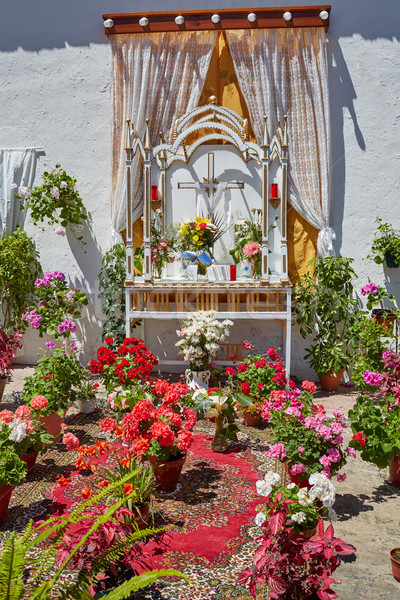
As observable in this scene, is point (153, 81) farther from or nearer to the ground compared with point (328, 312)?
farther from the ground

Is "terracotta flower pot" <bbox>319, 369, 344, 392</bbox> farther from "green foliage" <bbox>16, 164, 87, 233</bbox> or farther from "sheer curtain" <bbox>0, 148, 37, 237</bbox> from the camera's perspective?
"sheer curtain" <bbox>0, 148, 37, 237</bbox>

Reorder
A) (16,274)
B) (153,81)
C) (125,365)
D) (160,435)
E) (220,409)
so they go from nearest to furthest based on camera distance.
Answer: (160,435)
(220,409)
(125,365)
(153,81)
(16,274)

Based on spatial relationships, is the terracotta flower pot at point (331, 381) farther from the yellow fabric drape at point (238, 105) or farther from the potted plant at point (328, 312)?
the yellow fabric drape at point (238, 105)

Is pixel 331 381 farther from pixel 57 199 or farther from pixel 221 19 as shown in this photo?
pixel 221 19

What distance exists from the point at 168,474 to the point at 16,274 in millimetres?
4413

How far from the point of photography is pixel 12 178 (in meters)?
8.03

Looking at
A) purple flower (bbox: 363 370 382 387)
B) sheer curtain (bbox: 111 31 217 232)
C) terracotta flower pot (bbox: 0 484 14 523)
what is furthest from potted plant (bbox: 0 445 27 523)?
sheer curtain (bbox: 111 31 217 232)

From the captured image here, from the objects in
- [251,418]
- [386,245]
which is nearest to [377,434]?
[251,418]

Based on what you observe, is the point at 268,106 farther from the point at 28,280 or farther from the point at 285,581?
the point at 285,581

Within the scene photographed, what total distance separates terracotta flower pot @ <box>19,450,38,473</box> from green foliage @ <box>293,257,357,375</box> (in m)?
3.69

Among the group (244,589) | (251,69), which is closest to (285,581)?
(244,589)

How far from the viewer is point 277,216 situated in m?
7.43

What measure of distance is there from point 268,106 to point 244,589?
5988mm

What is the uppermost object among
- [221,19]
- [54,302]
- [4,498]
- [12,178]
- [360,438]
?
[221,19]
